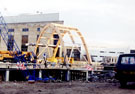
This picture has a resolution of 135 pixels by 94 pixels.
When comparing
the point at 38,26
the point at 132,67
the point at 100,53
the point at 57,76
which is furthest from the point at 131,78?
the point at 100,53

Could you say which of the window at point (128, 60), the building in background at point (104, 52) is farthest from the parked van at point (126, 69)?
the building in background at point (104, 52)

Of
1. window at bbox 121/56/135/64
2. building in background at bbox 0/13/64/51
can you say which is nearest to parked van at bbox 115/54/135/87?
window at bbox 121/56/135/64

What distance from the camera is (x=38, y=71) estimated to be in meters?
31.1

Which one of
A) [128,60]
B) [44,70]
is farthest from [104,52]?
[128,60]

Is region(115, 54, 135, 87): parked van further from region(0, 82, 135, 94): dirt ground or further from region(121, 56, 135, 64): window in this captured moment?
region(0, 82, 135, 94): dirt ground

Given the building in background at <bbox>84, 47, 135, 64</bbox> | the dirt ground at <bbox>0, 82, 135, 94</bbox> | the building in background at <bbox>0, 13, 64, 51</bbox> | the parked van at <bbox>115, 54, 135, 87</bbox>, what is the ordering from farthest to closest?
the building in background at <bbox>84, 47, 135, 64</bbox> < the building in background at <bbox>0, 13, 64, 51</bbox> < the parked van at <bbox>115, 54, 135, 87</bbox> < the dirt ground at <bbox>0, 82, 135, 94</bbox>

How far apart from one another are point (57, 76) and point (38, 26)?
23.8 m

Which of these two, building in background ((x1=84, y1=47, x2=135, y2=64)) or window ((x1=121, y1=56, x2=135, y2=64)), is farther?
building in background ((x1=84, y1=47, x2=135, y2=64))

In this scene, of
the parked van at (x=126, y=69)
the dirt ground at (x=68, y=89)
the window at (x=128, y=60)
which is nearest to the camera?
the dirt ground at (x=68, y=89)

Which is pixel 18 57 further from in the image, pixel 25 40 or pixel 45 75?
pixel 25 40

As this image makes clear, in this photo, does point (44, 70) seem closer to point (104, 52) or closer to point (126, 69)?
point (126, 69)

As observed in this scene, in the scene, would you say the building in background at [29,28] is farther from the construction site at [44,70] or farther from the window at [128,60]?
the window at [128,60]

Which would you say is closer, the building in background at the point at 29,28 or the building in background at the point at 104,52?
the building in background at the point at 29,28

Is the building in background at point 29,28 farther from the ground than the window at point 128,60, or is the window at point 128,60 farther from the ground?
the building in background at point 29,28
